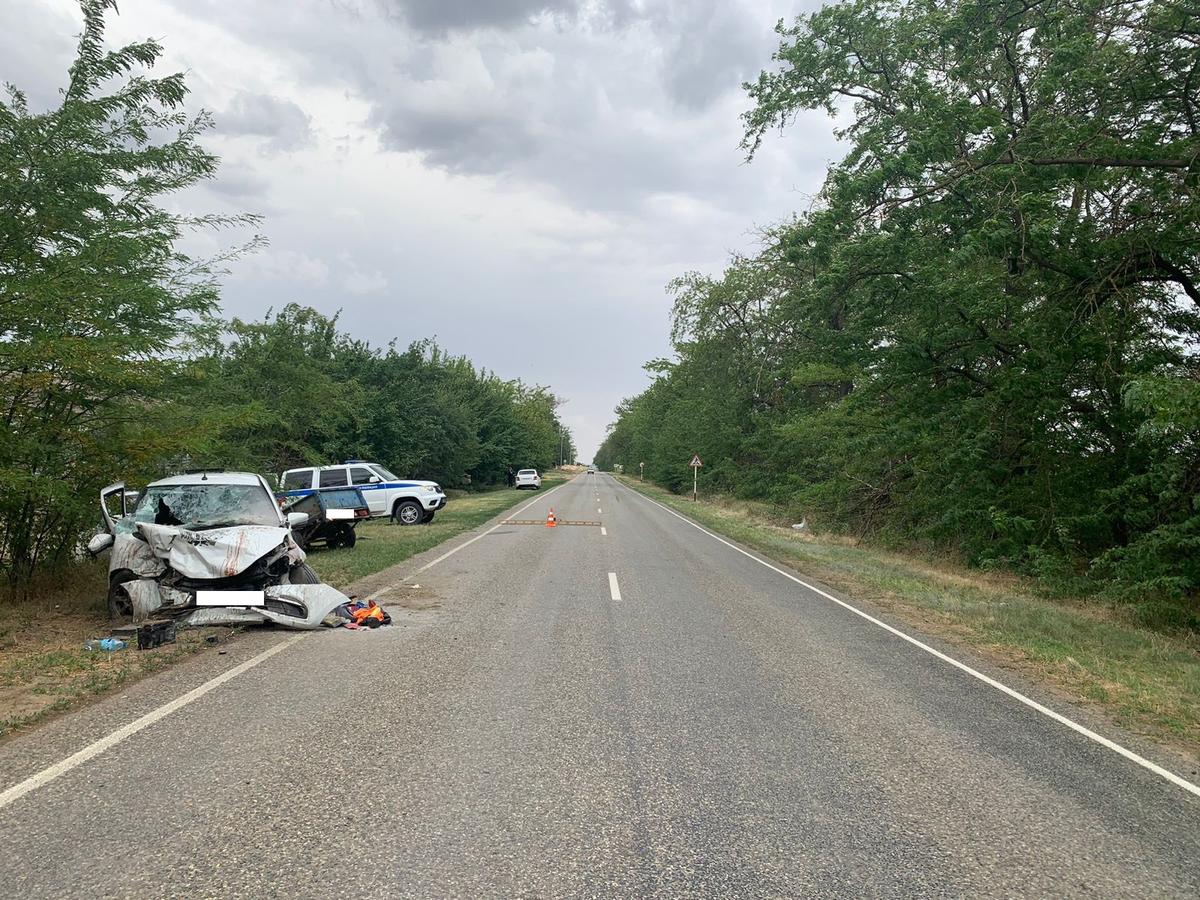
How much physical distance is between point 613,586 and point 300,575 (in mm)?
4554

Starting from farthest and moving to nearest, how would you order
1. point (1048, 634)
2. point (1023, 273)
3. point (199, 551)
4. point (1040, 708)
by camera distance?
point (1023, 273)
point (1048, 634)
point (199, 551)
point (1040, 708)

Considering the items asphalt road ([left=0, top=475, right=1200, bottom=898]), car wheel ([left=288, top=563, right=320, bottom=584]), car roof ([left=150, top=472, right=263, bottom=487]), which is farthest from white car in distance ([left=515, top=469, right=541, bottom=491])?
asphalt road ([left=0, top=475, right=1200, bottom=898])

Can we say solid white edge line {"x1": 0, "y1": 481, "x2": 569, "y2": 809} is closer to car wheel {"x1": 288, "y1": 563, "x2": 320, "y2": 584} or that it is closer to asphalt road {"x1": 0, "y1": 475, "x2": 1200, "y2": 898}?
asphalt road {"x1": 0, "y1": 475, "x2": 1200, "y2": 898}

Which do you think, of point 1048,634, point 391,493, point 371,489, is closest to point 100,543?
point 1048,634

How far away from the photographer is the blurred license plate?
24.4 ft

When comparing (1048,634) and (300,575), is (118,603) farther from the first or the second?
(1048,634)

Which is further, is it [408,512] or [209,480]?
[408,512]

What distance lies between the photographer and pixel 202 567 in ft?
24.2

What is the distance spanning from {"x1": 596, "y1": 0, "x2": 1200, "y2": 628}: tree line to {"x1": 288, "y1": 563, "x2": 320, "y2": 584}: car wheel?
9.80 metres

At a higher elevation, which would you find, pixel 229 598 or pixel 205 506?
pixel 205 506

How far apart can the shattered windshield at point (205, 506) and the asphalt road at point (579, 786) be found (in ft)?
6.34

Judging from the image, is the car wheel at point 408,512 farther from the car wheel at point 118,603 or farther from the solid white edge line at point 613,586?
→ the car wheel at point 118,603

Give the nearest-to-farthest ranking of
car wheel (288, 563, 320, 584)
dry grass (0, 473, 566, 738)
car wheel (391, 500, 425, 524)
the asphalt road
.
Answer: the asphalt road, dry grass (0, 473, 566, 738), car wheel (288, 563, 320, 584), car wheel (391, 500, 425, 524)

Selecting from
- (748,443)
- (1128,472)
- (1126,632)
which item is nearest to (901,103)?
(1128,472)
